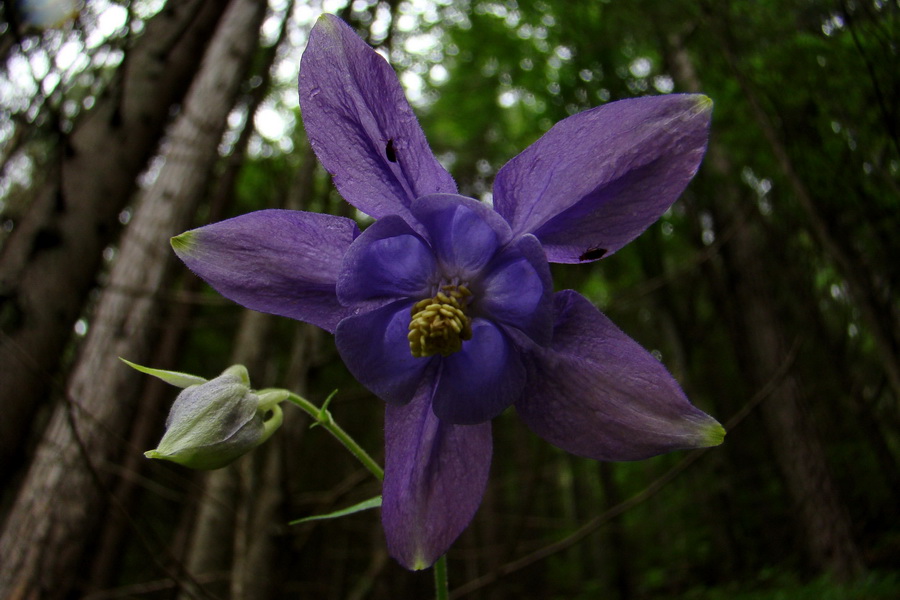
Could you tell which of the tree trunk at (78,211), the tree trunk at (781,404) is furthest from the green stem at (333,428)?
Answer: the tree trunk at (781,404)

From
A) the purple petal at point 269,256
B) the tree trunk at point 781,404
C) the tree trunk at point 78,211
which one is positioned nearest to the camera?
the purple petal at point 269,256

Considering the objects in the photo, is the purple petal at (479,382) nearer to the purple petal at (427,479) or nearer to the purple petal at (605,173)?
the purple petal at (427,479)

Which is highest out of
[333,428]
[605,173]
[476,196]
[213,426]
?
[605,173]

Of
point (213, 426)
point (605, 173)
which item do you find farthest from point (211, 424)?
point (605, 173)

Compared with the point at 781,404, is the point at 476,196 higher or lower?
higher

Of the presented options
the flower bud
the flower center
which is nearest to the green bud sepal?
the flower bud

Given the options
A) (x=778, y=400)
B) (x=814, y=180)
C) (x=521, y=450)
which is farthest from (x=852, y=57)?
(x=521, y=450)

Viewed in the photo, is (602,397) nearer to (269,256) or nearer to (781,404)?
(269,256)
